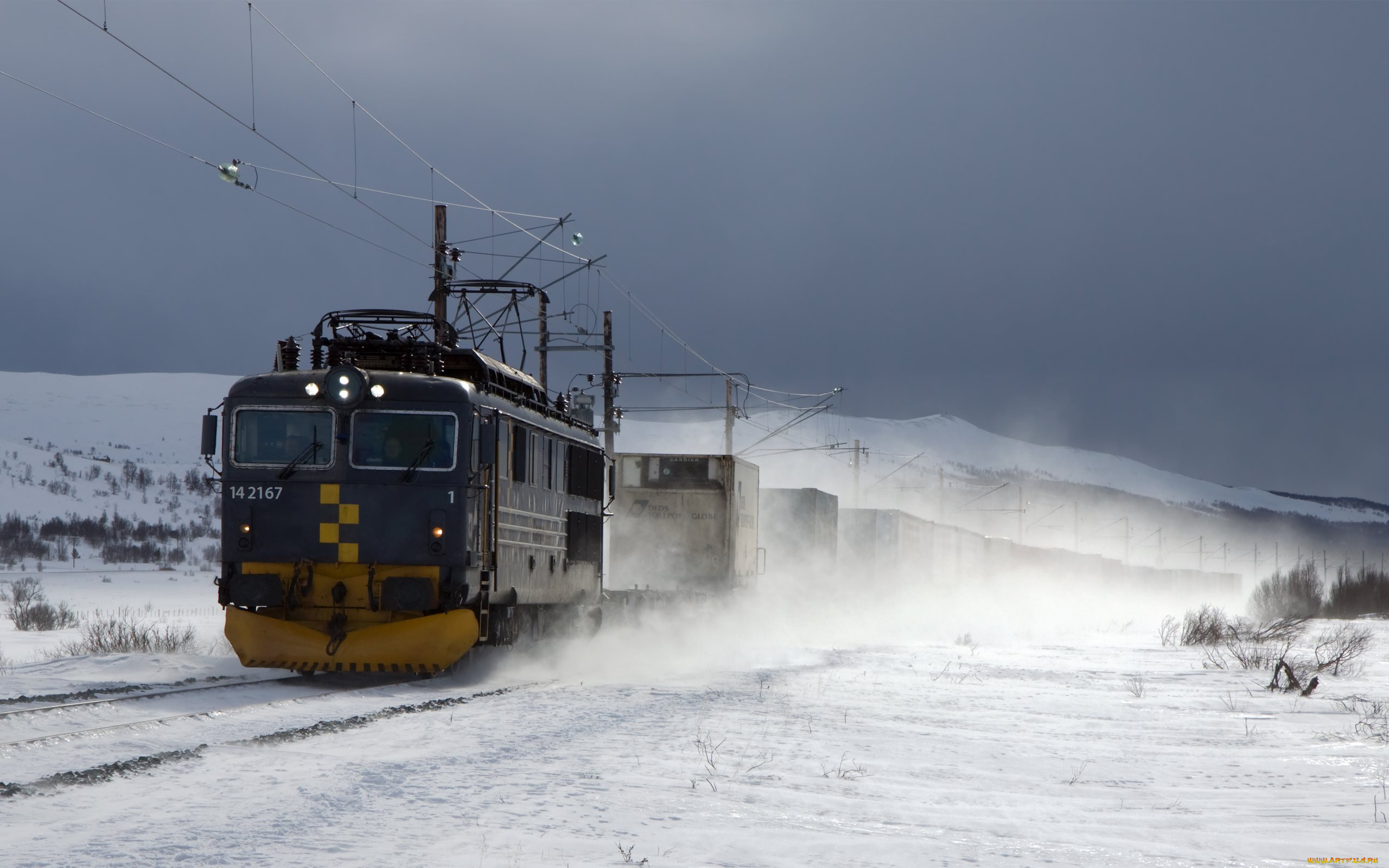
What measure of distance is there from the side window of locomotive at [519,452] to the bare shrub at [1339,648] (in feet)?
40.4

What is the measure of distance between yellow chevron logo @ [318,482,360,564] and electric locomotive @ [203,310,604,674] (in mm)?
13

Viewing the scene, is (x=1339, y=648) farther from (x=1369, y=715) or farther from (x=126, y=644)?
(x=126, y=644)

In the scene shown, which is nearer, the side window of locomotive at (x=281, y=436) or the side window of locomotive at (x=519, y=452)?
the side window of locomotive at (x=281, y=436)

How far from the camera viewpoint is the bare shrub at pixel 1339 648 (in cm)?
1942

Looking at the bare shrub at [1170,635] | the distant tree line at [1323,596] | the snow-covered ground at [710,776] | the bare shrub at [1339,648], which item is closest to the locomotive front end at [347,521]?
the snow-covered ground at [710,776]

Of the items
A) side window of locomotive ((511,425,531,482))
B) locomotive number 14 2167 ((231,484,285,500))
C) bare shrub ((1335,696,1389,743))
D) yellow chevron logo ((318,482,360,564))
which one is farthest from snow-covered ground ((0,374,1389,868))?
side window of locomotive ((511,425,531,482))

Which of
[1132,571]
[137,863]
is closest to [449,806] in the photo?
[137,863]

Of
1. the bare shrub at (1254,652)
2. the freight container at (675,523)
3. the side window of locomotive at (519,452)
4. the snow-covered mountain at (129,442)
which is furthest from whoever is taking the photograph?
the snow-covered mountain at (129,442)

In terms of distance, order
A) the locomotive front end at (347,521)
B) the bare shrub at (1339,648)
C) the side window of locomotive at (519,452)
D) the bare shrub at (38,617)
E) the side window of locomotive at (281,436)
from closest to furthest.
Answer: the locomotive front end at (347,521) → the side window of locomotive at (281,436) → the side window of locomotive at (519,452) → the bare shrub at (1339,648) → the bare shrub at (38,617)

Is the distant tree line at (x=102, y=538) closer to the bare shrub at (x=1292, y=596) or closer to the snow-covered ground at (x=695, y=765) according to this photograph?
the snow-covered ground at (x=695, y=765)

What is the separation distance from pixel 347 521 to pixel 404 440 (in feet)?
3.48

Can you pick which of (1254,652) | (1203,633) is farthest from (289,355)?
(1203,633)

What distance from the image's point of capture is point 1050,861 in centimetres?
621

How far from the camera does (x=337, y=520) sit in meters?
13.5
